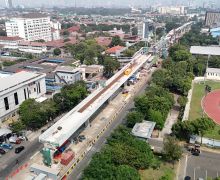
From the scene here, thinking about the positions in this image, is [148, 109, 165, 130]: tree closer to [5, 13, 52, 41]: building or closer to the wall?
the wall

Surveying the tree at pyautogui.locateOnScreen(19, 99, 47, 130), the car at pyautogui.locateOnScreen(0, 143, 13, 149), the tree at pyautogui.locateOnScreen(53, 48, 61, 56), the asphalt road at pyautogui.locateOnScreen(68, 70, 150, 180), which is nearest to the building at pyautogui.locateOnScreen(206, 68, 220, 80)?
the asphalt road at pyautogui.locateOnScreen(68, 70, 150, 180)

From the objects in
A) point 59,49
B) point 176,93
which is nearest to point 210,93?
point 176,93

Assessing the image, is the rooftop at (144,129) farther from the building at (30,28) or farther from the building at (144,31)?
the building at (30,28)

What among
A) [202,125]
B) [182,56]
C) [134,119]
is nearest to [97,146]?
[134,119]

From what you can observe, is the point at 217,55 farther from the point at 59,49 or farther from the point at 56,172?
the point at 56,172

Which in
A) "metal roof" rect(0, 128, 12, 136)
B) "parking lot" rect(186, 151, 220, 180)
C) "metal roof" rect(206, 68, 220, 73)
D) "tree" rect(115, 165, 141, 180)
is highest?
"tree" rect(115, 165, 141, 180)

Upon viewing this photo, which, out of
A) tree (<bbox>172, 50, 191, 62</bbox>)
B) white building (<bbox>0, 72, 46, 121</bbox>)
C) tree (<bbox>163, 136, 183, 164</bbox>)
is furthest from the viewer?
tree (<bbox>172, 50, 191, 62</bbox>)
